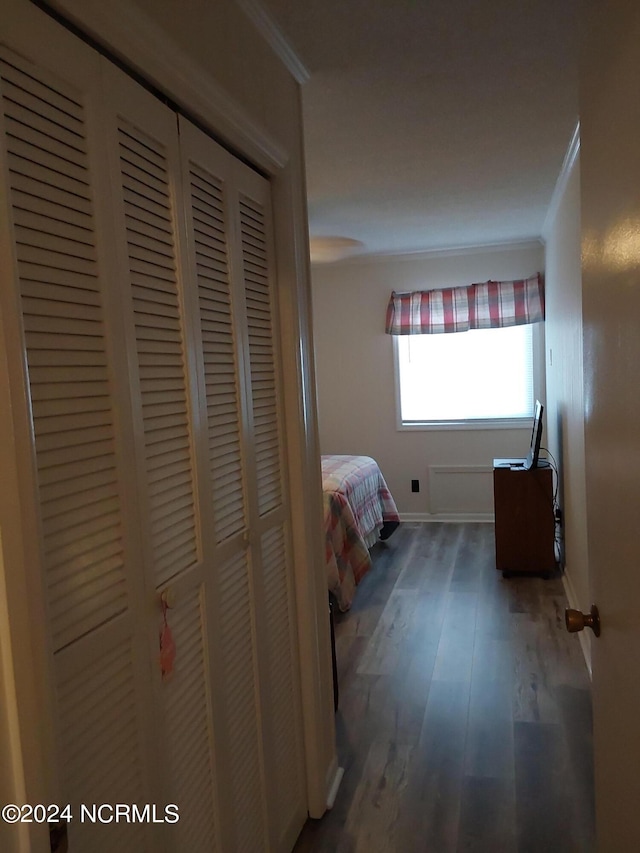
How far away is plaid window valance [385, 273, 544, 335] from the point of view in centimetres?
534

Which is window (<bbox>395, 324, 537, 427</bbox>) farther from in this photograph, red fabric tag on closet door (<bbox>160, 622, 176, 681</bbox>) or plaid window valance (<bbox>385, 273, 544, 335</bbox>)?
red fabric tag on closet door (<bbox>160, 622, 176, 681</bbox>)

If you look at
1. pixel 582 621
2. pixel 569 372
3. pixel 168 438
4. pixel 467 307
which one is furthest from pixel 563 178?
pixel 168 438

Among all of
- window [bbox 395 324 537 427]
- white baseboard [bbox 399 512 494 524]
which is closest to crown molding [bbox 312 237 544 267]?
window [bbox 395 324 537 427]

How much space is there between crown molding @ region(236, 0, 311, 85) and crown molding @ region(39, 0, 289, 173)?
0.94ft

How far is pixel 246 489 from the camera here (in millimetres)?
1709

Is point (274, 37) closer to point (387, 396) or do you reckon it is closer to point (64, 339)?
point (64, 339)

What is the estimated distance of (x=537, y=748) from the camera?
2.38m

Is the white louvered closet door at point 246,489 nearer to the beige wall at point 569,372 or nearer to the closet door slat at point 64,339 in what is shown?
the closet door slat at point 64,339

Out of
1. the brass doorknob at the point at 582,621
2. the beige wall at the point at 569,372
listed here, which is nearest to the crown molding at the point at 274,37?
the beige wall at the point at 569,372

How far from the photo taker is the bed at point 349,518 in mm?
3820

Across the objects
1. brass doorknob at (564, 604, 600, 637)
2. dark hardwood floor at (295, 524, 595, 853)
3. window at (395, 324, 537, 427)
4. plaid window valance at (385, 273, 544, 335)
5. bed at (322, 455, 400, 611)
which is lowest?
dark hardwood floor at (295, 524, 595, 853)

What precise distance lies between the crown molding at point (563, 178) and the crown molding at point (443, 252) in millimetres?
533

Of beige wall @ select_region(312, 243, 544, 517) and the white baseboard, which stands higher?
beige wall @ select_region(312, 243, 544, 517)

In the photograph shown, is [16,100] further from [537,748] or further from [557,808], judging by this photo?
[537,748]
